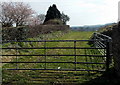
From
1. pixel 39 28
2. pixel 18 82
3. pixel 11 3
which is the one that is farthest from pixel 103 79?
pixel 11 3

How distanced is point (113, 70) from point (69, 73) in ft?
5.22

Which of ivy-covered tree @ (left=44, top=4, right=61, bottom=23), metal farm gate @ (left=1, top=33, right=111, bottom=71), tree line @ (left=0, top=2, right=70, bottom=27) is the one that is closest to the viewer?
metal farm gate @ (left=1, top=33, right=111, bottom=71)

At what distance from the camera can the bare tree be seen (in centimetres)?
2109

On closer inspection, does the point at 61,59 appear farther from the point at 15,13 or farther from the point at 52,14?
the point at 52,14

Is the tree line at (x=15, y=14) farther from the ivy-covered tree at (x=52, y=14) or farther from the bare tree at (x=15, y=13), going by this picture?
the ivy-covered tree at (x=52, y=14)

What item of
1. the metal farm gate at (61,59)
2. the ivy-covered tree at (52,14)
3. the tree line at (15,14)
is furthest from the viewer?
the ivy-covered tree at (52,14)

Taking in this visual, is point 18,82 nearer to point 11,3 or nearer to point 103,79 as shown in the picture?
point 103,79

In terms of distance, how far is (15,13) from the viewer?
23547mm

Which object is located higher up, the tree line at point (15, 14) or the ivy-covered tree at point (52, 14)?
the ivy-covered tree at point (52, 14)

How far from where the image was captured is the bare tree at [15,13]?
830 inches

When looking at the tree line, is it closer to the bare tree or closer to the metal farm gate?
the bare tree

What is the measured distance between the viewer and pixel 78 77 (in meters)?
6.84

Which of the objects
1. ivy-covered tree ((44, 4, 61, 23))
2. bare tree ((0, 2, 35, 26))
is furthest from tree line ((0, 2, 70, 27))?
ivy-covered tree ((44, 4, 61, 23))

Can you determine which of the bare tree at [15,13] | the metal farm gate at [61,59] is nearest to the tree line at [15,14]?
the bare tree at [15,13]
